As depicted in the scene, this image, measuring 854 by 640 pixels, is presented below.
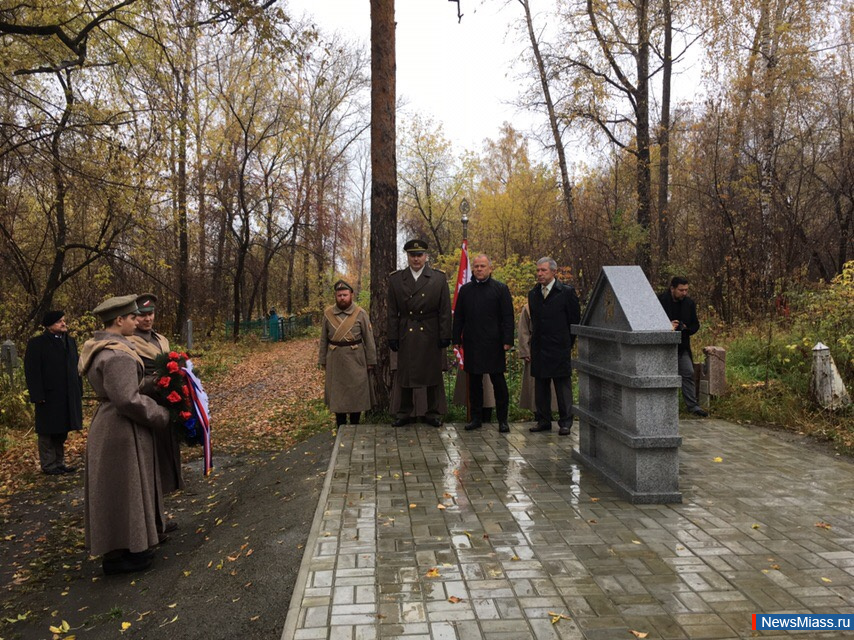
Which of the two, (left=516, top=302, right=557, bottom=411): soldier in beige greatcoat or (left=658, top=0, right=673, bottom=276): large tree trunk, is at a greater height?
(left=658, top=0, right=673, bottom=276): large tree trunk

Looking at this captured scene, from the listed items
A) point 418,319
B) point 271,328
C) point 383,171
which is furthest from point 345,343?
point 271,328

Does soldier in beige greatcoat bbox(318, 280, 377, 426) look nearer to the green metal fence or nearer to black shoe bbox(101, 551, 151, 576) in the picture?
black shoe bbox(101, 551, 151, 576)

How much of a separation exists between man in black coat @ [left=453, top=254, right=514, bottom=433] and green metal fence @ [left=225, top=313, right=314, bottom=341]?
2345 centimetres

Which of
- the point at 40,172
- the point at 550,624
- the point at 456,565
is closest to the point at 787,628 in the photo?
the point at 550,624

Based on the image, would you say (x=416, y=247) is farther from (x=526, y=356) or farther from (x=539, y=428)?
(x=539, y=428)

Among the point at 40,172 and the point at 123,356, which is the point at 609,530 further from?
the point at 40,172

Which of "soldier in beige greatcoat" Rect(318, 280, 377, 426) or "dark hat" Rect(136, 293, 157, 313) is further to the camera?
"soldier in beige greatcoat" Rect(318, 280, 377, 426)

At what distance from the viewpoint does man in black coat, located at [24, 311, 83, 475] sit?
293 inches

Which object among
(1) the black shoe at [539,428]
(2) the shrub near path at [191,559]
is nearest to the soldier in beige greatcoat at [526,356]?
(1) the black shoe at [539,428]

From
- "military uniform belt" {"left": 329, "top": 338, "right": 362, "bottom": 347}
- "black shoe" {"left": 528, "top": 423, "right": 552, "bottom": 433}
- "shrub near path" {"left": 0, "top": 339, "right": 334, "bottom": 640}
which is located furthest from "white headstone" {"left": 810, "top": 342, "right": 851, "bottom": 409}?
"shrub near path" {"left": 0, "top": 339, "right": 334, "bottom": 640}

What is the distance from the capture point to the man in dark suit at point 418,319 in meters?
7.14

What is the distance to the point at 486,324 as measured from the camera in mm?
6941

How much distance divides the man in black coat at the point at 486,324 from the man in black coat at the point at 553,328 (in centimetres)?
32

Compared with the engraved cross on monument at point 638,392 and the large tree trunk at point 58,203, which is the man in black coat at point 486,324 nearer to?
the engraved cross on monument at point 638,392
